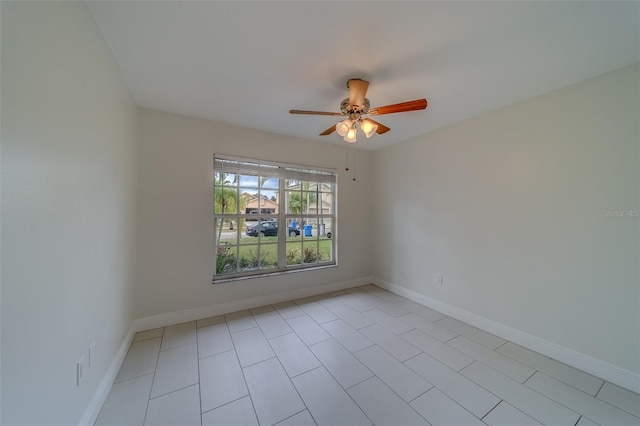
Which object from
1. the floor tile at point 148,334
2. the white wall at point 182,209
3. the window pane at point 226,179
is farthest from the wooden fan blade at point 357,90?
the floor tile at point 148,334

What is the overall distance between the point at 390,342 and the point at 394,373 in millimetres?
438

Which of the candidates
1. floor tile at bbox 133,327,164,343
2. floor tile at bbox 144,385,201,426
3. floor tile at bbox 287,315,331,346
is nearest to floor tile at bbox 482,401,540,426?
floor tile at bbox 287,315,331,346

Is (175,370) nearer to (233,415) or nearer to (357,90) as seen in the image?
(233,415)

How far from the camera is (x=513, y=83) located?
1952 mm

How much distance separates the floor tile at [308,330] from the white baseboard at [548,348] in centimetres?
162

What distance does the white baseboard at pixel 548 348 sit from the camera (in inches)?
68.0

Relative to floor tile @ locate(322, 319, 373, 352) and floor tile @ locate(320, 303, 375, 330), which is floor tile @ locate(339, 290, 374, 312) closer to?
floor tile @ locate(320, 303, 375, 330)

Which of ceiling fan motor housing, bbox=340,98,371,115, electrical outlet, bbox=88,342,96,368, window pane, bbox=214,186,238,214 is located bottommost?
electrical outlet, bbox=88,342,96,368

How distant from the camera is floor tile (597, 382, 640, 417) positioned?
1.54 meters

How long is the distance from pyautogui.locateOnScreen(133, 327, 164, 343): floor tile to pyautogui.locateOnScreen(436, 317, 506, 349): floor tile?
123 inches

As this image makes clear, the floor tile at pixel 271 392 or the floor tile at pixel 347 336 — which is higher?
the floor tile at pixel 347 336

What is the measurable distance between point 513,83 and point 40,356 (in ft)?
11.3

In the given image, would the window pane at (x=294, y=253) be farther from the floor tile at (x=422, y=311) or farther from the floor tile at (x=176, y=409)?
the floor tile at (x=176, y=409)

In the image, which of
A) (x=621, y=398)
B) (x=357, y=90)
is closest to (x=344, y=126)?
(x=357, y=90)
